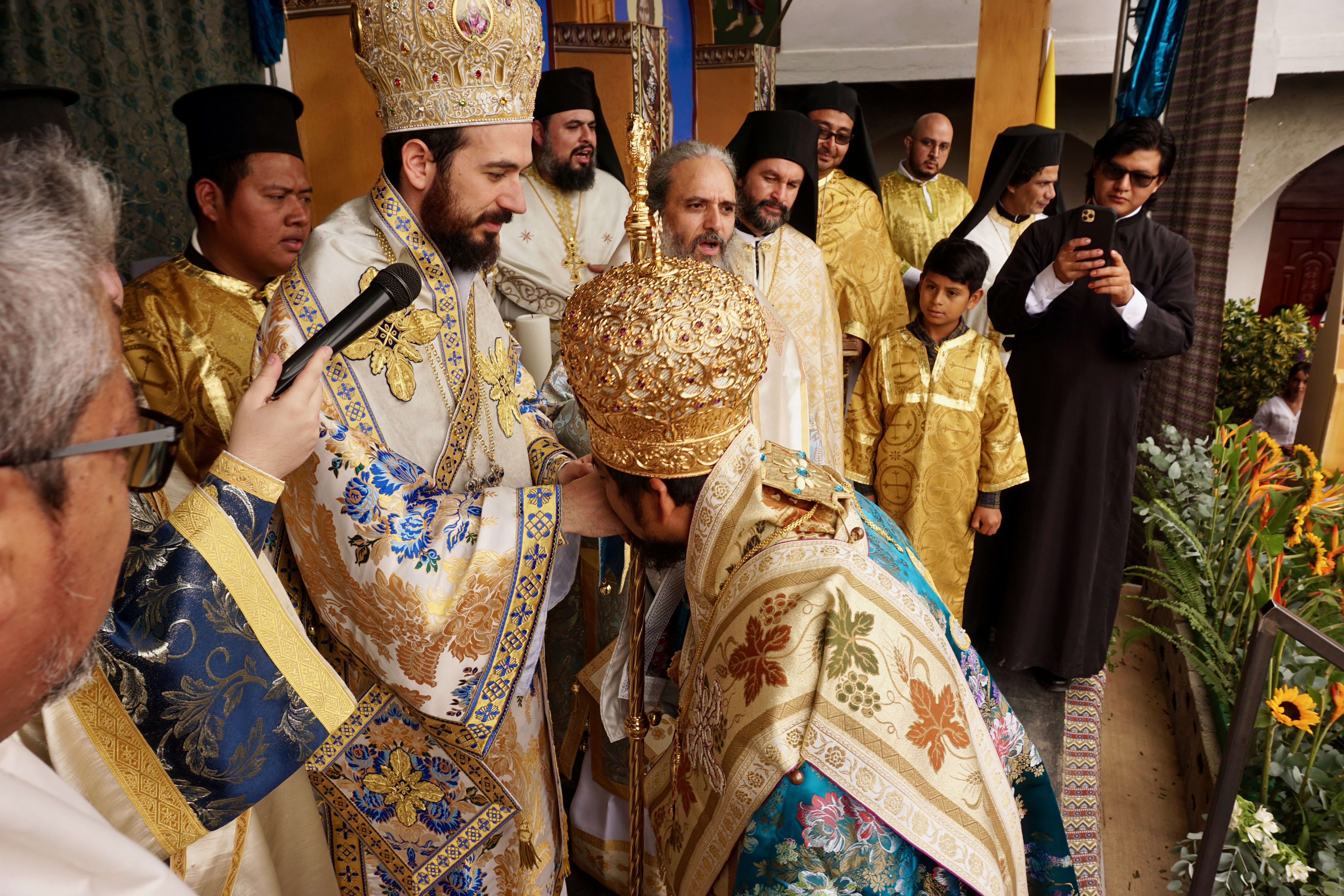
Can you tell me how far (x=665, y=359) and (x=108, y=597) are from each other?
0.74 metres

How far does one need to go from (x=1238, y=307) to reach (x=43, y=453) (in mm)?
9831

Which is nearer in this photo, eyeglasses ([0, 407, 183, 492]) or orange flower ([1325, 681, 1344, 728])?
eyeglasses ([0, 407, 183, 492])

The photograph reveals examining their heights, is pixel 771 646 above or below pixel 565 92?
below

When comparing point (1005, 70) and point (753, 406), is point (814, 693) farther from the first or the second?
point (1005, 70)

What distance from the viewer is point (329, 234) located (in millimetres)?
1759

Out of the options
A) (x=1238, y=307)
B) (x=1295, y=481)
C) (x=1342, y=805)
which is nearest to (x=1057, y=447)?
(x=1295, y=481)

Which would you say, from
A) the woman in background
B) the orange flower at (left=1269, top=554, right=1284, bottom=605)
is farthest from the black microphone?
the woman in background

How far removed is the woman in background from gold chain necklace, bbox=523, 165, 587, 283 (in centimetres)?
579

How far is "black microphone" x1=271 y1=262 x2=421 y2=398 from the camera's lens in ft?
4.64

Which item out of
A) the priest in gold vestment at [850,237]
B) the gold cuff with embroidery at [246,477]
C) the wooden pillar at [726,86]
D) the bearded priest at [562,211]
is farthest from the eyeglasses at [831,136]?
the gold cuff with embroidery at [246,477]

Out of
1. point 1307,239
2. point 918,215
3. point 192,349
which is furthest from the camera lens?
point 1307,239

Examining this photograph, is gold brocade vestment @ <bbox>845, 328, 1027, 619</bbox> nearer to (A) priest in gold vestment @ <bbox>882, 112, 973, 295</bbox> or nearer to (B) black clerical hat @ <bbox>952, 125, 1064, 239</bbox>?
(B) black clerical hat @ <bbox>952, 125, 1064, 239</bbox>

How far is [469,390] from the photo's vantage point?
1.89 m

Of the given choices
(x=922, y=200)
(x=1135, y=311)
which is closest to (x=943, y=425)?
(x=1135, y=311)
